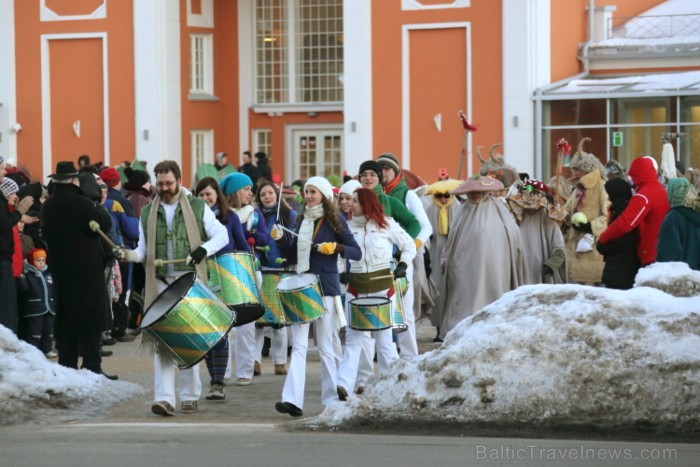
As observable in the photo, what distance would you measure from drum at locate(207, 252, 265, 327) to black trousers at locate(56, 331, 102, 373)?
80.0 inches

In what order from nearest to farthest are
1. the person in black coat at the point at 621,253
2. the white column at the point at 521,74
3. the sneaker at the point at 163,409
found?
1. the sneaker at the point at 163,409
2. the person in black coat at the point at 621,253
3. the white column at the point at 521,74

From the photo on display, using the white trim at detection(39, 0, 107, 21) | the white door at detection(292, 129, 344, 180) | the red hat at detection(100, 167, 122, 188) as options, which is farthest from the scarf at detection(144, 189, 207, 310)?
the white door at detection(292, 129, 344, 180)

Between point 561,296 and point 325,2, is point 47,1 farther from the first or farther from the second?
point 561,296

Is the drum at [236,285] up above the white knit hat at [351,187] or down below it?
below

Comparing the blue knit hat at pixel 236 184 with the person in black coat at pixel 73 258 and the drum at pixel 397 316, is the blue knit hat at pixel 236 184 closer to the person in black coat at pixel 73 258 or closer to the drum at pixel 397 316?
the person in black coat at pixel 73 258

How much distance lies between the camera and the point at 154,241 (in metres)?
11.5

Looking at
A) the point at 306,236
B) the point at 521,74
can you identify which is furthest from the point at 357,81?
the point at 306,236

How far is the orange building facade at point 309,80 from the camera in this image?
33406 millimetres

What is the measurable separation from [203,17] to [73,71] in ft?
12.4

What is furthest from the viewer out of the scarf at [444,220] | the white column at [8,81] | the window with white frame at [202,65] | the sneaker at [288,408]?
the window with white frame at [202,65]

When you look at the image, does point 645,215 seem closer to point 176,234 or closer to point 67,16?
point 176,234

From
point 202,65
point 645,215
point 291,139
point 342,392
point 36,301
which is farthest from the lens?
point 291,139

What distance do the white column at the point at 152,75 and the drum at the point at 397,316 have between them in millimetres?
24241

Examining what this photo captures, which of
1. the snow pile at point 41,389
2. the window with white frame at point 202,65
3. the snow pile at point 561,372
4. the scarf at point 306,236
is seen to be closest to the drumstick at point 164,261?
the scarf at point 306,236
